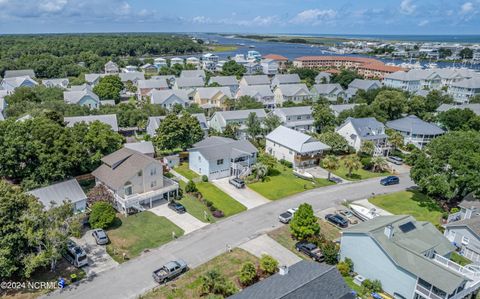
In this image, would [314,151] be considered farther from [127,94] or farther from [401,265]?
[127,94]

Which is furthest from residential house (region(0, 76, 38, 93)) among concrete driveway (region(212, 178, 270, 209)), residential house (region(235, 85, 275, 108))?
concrete driveway (region(212, 178, 270, 209))

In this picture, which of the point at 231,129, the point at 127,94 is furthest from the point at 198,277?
the point at 127,94

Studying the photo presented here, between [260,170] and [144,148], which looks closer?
[260,170]

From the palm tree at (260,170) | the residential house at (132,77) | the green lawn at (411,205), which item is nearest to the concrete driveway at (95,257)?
the palm tree at (260,170)

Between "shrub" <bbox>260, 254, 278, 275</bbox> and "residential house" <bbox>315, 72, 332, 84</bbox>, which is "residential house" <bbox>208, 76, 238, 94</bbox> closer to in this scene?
"residential house" <bbox>315, 72, 332, 84</bbox>

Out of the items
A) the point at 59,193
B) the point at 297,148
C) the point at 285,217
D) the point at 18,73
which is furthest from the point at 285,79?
the point at 59,193

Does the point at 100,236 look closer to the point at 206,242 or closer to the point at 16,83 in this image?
the point at 206,242

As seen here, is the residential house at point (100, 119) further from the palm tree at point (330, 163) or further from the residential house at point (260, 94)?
the residential house at point (260, 94)
